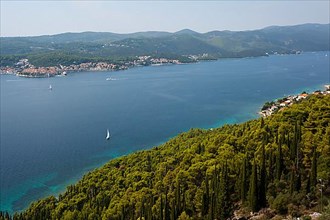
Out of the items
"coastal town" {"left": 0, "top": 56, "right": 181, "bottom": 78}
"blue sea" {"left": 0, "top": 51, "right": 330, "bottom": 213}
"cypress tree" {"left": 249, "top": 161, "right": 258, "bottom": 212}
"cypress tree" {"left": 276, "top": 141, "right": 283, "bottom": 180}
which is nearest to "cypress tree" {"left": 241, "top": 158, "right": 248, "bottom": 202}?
"cypress tree" {"left": 249, "top": 161, "right": 258, "bottom": 212}

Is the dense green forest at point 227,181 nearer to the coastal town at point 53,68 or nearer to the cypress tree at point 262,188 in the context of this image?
the cypress tree at point 262,188

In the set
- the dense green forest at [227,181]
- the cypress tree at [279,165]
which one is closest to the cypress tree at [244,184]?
the dense green forest at [227,181]

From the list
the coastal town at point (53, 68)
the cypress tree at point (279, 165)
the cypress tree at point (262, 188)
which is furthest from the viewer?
the coastal town at point (53, 68)

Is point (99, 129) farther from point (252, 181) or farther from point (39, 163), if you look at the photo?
point (252, 181)

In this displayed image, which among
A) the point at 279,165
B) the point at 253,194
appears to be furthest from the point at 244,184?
the point at 279,165

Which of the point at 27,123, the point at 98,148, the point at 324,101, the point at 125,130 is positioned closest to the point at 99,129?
the point at 125,130

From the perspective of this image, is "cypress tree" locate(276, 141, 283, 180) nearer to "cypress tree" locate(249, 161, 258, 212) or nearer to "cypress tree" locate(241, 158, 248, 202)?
"cypress tree" locate(241, 158, 248, 202)
